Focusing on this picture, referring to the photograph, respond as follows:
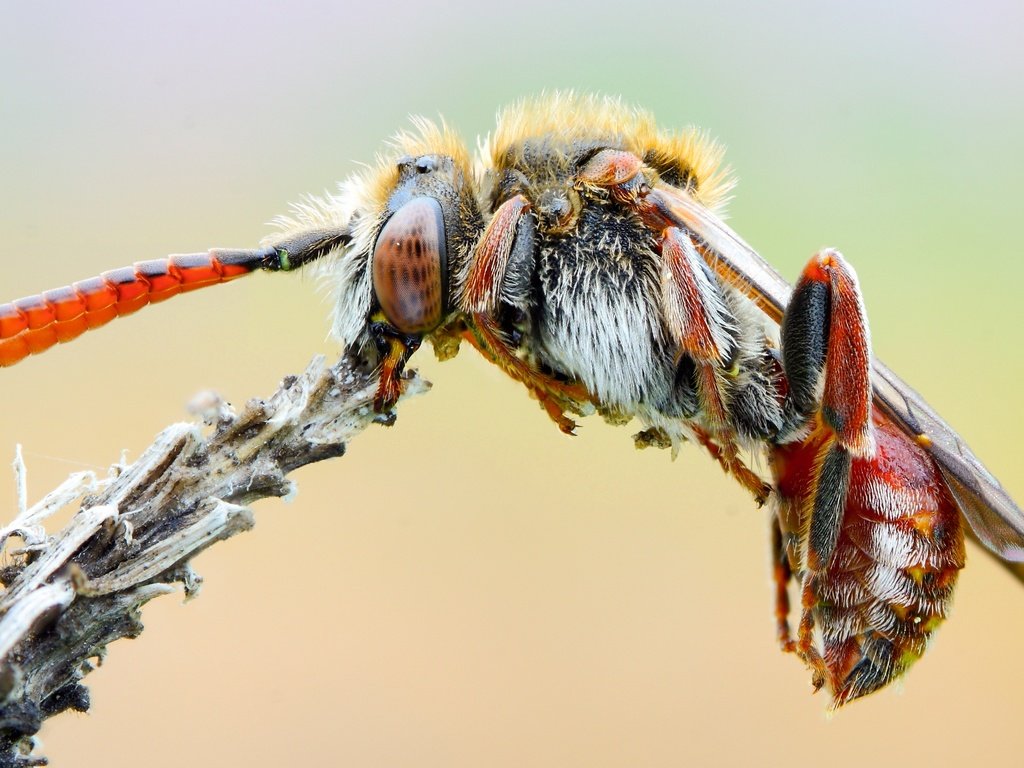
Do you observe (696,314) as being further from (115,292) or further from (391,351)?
(115,292)

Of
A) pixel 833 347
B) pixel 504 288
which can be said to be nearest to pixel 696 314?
pixel 833 347

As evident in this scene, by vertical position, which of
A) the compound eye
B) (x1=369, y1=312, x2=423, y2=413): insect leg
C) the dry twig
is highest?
the compound eye

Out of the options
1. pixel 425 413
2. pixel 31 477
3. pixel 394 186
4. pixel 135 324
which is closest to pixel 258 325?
pixel 135 324

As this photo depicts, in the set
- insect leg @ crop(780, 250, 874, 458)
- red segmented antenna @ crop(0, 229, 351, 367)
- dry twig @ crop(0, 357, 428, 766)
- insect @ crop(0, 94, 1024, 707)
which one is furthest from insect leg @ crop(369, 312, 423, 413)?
insect leg @ crop(780, 250, 874, 458)

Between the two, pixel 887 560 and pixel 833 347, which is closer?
pixel 833 347

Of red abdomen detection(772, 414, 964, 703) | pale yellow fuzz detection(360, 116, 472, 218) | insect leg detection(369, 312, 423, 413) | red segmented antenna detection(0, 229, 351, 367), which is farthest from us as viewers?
pale yellow fuzz detection(360, 116, 472, 218)

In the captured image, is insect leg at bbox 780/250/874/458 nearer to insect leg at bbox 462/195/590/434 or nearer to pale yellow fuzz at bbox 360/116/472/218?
insect leg at bbox 462/195/590/434

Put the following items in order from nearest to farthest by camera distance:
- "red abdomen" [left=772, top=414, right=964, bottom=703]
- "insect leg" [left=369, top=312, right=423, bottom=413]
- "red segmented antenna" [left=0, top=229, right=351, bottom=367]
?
"red segmented antenna" [left=0, top=229, right=351, bottom=367] → "insect leg" [left=369, top=312, right=423, bottom=413] → "red abdomen" [left=772, top=414, right=964, bottom=703]
